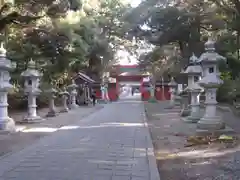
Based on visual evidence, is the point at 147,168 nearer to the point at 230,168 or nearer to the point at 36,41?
the point at 230,168

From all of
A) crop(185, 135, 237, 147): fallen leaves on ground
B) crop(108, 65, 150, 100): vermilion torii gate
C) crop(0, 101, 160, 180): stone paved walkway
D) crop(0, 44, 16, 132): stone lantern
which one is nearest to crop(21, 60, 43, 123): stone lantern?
crop(0, 44, 16, 132): stone lantern

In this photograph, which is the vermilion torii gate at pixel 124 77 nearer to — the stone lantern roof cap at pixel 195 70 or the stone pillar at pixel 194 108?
the stone lantern roof cap at pixel 195 70

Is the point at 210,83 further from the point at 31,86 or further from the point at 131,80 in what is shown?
the point at 131,80

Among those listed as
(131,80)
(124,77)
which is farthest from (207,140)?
(131,80)

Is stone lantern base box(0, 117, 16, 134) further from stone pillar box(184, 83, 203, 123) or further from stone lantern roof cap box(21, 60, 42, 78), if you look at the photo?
stone pillar box(184, 83, 203, 123)

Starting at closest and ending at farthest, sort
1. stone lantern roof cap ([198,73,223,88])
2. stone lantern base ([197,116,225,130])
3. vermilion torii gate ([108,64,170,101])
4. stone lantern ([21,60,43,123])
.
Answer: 1. stone lantern base ([197,116,225,130])
2. stone lantern roof cap ([198,73,223,88])
3. stone lantern ([21,60,43,123])
4. vermilion torii gate ([108,64,170,101])

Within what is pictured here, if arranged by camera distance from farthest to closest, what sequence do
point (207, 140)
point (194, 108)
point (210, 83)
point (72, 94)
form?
1. point (72, 94)
2. point (194, 108)
3. point (210, 83)
4. point (207, 140)

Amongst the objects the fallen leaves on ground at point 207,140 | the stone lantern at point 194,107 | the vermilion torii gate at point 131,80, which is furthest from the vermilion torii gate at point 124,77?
the fallen leaves on ground at point 207,140

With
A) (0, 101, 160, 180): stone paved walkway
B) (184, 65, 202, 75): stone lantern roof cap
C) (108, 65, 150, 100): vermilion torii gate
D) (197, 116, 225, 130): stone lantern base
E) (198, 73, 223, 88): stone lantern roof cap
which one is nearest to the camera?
(0, 101, 160, 180): stone paved walkway

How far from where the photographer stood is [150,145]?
10328 mm

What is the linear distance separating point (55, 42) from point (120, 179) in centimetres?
1325

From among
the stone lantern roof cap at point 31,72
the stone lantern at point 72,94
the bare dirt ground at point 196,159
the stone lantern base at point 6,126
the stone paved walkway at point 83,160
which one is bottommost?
the bare dirt ground at point 196,159

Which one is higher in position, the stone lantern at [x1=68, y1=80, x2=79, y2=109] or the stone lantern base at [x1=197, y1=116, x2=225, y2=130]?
the stone lantern at [x1=68, y1=80, x2=79, y2=109]

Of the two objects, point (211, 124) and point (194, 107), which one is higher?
point (194, 107)
